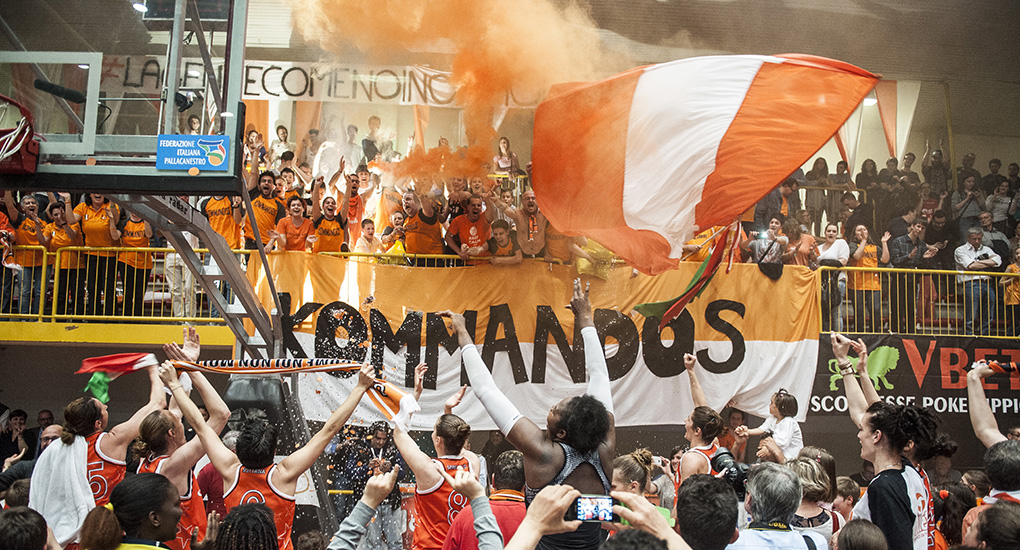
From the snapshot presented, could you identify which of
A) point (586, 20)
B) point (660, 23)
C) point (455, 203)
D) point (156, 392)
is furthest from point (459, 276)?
point (660, 23)

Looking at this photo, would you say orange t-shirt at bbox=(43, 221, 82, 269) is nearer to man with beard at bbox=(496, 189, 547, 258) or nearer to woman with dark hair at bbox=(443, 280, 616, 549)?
man with beard at bbox=(496, 189, 547, 258)

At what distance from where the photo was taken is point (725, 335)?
1052cm

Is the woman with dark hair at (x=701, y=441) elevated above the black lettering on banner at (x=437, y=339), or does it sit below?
below

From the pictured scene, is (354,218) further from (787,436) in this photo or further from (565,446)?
(565,446)

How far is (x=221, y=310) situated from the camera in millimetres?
8383

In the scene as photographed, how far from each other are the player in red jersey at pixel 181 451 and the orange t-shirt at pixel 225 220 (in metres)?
5.58

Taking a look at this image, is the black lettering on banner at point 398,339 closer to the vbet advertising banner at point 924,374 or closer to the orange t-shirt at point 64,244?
the orange t-shirt at point 64,244

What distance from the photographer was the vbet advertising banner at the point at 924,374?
10633 mm

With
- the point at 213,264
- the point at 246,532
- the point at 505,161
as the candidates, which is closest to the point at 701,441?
the point at 246,532

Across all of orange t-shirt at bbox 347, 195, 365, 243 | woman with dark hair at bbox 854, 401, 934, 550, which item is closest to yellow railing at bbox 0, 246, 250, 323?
orange t-shirt at bbox 347, 195, 365, 243

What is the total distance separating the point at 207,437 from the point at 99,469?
1.20 metres

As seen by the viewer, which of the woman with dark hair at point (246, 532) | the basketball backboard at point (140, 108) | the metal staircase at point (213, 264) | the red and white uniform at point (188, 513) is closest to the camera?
the woman with dark hair at point (246, 532)

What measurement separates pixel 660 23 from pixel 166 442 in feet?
41.9

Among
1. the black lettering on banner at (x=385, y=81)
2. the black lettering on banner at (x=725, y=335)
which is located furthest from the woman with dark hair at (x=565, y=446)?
the black lettering on banner at (x=385, y=81)
